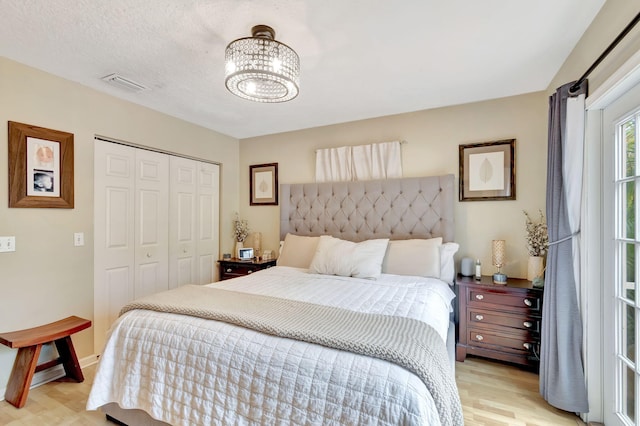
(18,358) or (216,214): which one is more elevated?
(216,214)

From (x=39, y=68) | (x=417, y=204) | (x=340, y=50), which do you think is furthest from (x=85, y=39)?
(x=417, y=204)

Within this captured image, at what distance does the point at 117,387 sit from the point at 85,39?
2.13 metres

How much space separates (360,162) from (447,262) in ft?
4.71

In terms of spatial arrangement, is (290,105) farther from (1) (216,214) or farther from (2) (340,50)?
(1) (216,214)

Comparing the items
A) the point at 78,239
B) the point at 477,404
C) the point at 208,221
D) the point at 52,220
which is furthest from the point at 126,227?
the point at 477,404

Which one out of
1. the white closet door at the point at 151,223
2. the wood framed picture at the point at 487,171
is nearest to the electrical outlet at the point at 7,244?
the white closet door at the point at 151,223

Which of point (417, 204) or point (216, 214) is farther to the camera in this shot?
point (216, 214)

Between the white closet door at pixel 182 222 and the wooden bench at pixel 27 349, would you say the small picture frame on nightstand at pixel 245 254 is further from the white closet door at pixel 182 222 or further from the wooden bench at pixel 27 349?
the wooden bench at pixel 27 349

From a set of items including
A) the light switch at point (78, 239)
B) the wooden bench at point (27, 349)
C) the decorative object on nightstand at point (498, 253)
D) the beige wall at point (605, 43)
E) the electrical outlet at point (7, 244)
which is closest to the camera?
the beige wall at point (605, 43)

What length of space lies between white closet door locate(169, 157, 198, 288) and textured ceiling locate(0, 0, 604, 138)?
91 cm

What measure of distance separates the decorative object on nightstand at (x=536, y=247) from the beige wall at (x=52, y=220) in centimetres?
385

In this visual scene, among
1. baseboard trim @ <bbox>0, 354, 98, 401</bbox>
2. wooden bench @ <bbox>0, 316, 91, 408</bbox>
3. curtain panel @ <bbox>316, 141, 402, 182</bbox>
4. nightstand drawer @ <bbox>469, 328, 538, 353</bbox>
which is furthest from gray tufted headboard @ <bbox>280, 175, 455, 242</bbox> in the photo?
baseboard trim @ <bbox>0, 354, 98, 401</bbox>

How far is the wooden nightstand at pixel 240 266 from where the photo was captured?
3.61 metres

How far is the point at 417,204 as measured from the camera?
312cm
